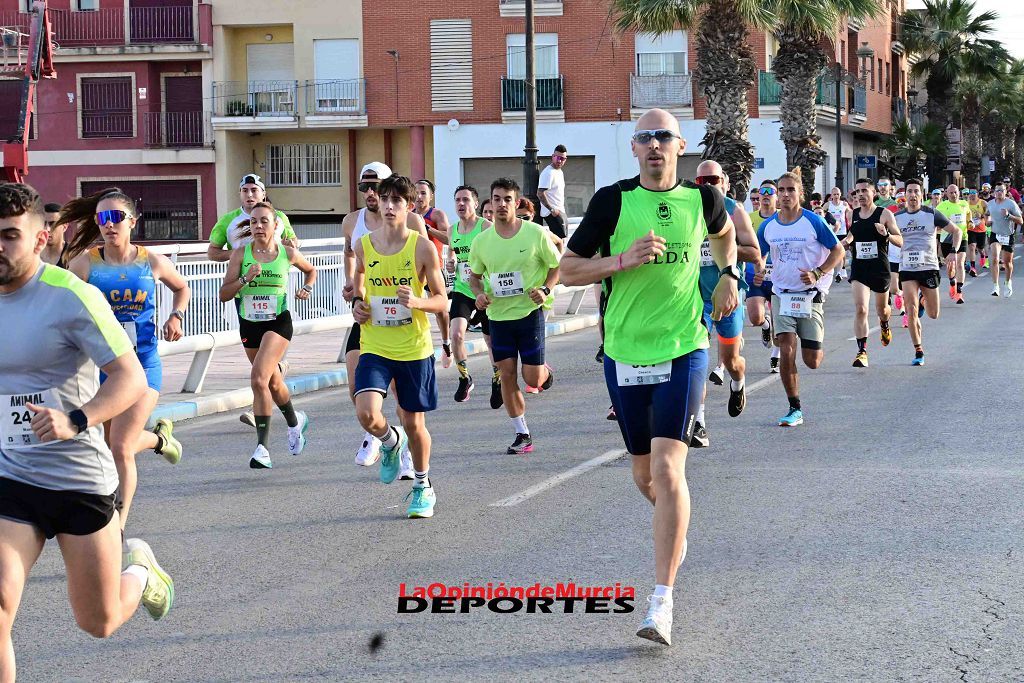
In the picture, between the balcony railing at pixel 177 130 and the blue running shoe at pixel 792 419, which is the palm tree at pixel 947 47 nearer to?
the balcony railing at pixel 177 130

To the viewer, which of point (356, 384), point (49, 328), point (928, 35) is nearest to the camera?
point (49, 328)

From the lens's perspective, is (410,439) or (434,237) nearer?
(410,439)

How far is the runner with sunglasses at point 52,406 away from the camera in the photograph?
14.4 feet

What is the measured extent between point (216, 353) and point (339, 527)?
413 inches

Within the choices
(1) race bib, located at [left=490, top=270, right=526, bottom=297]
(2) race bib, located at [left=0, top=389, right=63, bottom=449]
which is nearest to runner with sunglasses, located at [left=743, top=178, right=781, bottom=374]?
(1) race bib, located at [left=490, top=270, right=526, bottom=297]

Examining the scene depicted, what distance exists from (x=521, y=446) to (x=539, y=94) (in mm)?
35748

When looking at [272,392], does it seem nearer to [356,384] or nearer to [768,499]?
[356,384]

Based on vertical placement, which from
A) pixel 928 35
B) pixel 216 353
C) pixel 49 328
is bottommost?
pixel 216 353

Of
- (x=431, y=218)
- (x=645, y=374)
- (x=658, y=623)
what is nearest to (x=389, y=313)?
(x=645, y=374)

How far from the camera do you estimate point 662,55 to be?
44.7m

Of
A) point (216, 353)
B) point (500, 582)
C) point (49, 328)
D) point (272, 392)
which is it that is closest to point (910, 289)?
point (216, 353)

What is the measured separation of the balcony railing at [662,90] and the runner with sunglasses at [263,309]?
35.2m

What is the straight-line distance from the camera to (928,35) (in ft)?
202

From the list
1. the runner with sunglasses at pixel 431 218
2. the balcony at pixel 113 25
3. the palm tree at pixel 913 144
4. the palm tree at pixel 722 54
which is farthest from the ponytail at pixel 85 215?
the palm tree at pixel 913 144
